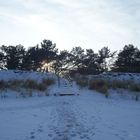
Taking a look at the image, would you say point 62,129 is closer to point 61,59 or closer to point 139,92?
point 139,92

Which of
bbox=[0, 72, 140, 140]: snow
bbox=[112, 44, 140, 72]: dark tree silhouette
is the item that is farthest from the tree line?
bbox=[0, 72, 140, 140]: snow

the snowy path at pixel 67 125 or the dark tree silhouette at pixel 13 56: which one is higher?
the dark tree silhouette at pixel 13 56

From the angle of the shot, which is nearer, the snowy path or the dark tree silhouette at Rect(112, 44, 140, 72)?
the snowy path

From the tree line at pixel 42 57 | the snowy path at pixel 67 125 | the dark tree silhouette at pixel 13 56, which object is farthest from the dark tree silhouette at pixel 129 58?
the snowy path at pixel 67 125

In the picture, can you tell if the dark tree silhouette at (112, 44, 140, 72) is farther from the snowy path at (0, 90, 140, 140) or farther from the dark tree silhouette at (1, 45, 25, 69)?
the snowy path at (0, 90, 140, 140)

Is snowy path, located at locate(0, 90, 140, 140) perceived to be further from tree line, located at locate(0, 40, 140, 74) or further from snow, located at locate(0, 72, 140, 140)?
tree line, located at locate(0, 40, 140, 74)

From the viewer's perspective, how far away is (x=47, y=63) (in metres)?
55.8

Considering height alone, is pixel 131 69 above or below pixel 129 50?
below

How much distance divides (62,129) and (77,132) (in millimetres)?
533

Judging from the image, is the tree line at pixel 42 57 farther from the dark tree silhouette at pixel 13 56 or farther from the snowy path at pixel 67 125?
the snowy path at pixel 67 125

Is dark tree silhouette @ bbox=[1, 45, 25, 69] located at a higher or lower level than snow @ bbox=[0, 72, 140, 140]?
higher

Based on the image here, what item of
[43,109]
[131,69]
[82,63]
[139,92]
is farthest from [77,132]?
[82,63]

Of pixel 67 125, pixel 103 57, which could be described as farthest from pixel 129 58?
pixel 67 125

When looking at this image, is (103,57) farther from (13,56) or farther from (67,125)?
(67,125)
